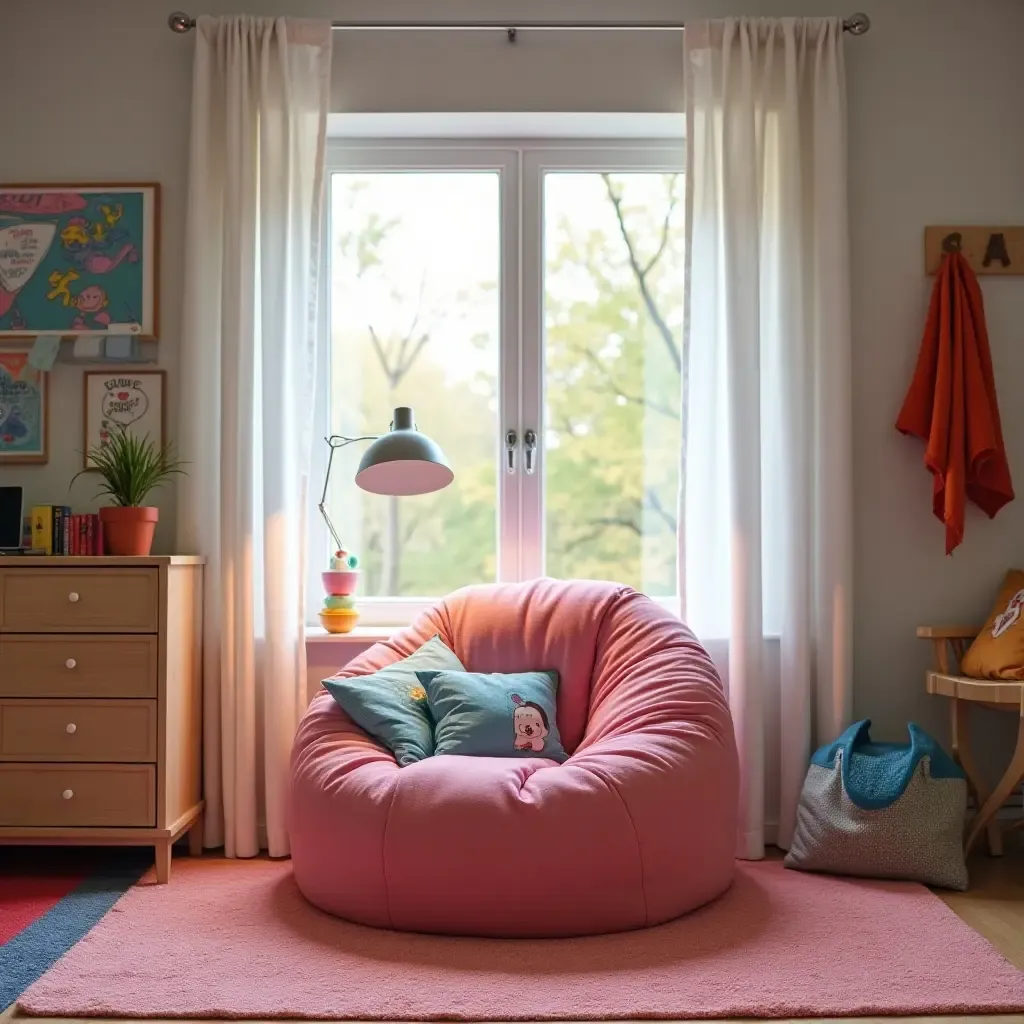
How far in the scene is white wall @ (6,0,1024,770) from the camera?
3.50 meters

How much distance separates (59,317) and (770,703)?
99.3 inches

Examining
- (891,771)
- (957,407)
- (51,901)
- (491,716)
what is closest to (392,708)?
(491,716)

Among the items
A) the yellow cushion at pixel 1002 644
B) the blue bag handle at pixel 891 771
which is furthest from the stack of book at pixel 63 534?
the yellow cushion at pixel 1002 644

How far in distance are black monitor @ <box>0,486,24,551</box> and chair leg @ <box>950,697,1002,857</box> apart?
110 inches

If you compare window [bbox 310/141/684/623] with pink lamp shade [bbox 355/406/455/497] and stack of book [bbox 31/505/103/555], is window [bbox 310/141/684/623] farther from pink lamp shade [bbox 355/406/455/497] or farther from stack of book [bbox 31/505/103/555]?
stack of book [bbox 31/505/103/555]

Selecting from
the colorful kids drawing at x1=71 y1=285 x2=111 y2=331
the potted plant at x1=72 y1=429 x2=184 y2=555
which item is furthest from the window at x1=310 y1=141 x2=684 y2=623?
the colorful kids drawing at x1=71 y1=285 x2=111 y2=331

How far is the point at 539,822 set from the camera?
2.43m

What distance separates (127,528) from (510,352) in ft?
4.44

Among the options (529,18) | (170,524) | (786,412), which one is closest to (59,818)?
(170,524)

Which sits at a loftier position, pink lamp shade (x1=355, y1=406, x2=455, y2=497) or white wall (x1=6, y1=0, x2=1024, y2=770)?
white wall (x1=6, y1=0, x2=1024, y2=770)

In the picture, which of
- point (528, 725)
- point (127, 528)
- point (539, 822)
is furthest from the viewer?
point (127, 528)

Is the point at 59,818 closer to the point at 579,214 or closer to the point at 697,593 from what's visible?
the point at 697,593

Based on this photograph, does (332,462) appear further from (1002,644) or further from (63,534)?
(1002,644)

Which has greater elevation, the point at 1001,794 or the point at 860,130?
the point at 860,130
